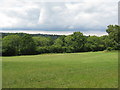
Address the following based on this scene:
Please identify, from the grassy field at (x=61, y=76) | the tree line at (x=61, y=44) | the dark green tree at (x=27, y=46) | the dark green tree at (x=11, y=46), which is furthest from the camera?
the dark green tree at (x=27, y=46)

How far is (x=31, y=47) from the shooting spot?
230 ft

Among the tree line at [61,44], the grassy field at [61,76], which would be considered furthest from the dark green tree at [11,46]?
the grassy field at [61,76]

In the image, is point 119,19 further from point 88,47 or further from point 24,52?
point 88,47

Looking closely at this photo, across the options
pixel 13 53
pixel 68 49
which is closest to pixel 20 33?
pixel 13 53

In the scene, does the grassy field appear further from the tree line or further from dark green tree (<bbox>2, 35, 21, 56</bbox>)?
dark green tree (<bbox>2, 35, 21, 56</bbox>)

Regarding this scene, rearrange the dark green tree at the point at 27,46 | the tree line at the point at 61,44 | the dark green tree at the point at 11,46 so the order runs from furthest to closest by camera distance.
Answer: the dark green tree at the point at 27,46 < the dark green tree at the point at 11,46 < the tree line at the point at 61,44

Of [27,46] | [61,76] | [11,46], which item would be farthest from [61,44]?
[61,76]

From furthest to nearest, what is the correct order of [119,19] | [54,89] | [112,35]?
[112,35] → [119,19] → [54,89]

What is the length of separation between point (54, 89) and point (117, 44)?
5295cm

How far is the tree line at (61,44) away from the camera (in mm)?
56875

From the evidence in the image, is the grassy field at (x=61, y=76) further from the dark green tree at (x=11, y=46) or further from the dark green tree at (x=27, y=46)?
the dark green tree at (x=27, y=46)

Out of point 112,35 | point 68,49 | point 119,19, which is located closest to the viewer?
point 119,19

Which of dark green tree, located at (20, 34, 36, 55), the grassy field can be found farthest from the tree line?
the grassy field

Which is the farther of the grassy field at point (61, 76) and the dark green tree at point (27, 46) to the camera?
the dark green tree at point (27, 46)
